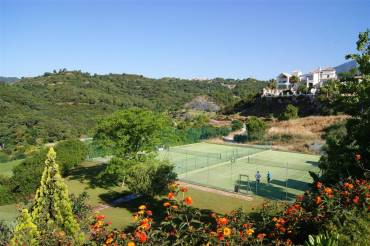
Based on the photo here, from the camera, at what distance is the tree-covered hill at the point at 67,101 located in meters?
68.0

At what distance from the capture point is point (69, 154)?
33562mm

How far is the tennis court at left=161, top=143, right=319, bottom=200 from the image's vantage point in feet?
87.9

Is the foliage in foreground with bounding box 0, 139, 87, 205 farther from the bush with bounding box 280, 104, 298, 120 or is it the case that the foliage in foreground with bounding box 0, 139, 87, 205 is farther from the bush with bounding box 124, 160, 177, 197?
the bush with bounding box 280, 104, 298, 120

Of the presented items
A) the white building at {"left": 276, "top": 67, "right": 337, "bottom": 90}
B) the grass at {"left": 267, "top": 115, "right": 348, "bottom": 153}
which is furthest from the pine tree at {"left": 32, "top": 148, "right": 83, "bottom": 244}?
the white building at {"left": 276, "top": 67, "right": 337, "bottom": 90}

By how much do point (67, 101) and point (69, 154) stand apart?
70710 mm

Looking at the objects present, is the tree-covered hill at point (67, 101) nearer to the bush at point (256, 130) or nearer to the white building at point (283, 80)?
the white building at point (283, 80)

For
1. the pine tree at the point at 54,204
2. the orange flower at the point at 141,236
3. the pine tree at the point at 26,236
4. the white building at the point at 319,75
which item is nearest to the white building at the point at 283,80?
the white building at the point at 319,75

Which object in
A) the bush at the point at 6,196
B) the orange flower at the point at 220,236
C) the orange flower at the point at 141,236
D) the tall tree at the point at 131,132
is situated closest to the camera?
the orange flower at the point at 141,236

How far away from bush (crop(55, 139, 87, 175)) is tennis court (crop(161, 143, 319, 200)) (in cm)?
989

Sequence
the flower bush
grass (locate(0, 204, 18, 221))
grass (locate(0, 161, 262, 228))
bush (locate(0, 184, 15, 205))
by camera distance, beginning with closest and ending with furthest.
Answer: the flower bush
grass (locate(0, 204, 18, 221))
grass (locate(0, 161, 262, 228))
bush (locate(0, 184, 15, 205))

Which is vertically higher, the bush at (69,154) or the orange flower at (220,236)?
the orange flower at (220,236)

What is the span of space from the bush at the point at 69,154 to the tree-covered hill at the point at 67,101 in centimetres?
394

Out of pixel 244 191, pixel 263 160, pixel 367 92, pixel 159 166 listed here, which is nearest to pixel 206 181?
pixel 244 191

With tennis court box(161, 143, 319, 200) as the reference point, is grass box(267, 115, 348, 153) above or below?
above
